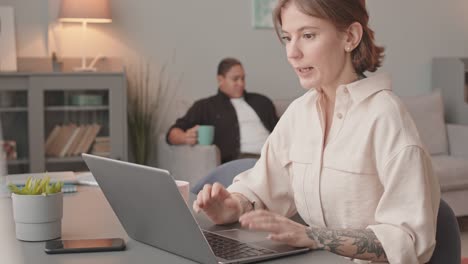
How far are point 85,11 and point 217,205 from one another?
3.26 meters

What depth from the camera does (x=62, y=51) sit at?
4836 mm

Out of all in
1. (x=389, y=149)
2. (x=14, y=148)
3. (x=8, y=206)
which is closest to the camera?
(x=389, y=149)

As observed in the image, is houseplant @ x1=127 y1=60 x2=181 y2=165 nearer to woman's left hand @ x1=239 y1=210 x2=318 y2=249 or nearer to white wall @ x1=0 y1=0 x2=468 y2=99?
white wall @ x1=0 y1=0 x2=468 y2=99

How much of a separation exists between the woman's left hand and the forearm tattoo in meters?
0.05

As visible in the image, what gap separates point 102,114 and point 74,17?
0.61 metres

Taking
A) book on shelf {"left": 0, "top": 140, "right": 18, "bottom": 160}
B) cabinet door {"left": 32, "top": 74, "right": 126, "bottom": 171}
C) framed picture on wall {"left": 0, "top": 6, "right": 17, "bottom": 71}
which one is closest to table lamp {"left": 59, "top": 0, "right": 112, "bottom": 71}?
cabinet door {"left": 32, "top": 74, "right": 126, "bottom": 171}

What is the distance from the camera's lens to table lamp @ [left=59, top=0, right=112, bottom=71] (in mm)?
4562

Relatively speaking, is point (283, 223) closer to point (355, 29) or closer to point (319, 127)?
point (319, 127)

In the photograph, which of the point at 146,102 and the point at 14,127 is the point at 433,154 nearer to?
the point at 146,102

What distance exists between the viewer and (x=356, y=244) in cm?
137

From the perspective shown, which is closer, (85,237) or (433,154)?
(85,237)

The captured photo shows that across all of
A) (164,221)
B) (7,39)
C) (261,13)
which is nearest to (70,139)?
(7,39)

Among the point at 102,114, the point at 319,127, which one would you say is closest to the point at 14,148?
the point at 102,114

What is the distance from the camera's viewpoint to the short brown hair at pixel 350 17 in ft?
5.06
